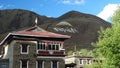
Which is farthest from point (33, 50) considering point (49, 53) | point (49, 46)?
point (49, 46)

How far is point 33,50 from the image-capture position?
58.9 meters

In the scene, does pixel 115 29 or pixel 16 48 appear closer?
pixel 115 29

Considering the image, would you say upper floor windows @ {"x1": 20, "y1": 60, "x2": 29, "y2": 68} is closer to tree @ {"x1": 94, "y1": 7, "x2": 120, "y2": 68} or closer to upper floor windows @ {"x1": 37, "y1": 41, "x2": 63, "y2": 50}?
upper floor windows @ {"x1": 37, "y1": 41, "x2": 63, "y2": 50}

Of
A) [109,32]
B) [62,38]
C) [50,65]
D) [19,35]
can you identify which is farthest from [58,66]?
[109,32]

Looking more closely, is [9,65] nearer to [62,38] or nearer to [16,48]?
[16,48]

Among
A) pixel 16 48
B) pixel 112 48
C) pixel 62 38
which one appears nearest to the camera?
pixel 112 48

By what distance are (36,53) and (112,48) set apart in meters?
20.1

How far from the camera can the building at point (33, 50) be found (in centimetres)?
5788

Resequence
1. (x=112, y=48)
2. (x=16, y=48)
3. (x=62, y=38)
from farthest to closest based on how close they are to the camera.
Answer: (x=62, y=38)
(x=16, y=48)
(x=112, y=48)

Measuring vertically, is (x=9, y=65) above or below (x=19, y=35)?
below

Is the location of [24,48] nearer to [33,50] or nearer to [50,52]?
[33,50]

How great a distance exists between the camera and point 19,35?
2299 inches

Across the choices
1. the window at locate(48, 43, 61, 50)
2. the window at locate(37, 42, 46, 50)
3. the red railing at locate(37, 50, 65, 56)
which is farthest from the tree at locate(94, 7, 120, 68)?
the window at locate(48, 43, 61, 50)

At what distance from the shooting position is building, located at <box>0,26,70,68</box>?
5788 centimetres
